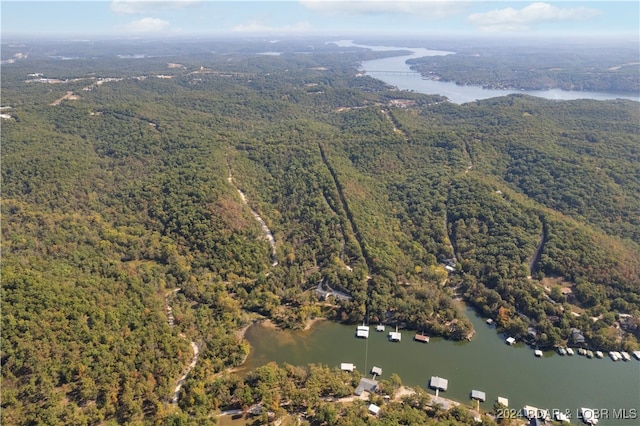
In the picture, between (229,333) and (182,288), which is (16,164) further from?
(229,333)

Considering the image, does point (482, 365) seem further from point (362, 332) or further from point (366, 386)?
point (366, 386)

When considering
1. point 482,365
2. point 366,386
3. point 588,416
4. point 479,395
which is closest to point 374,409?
point 366,386

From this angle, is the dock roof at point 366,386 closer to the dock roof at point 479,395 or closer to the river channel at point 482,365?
the river channel at point 482,365

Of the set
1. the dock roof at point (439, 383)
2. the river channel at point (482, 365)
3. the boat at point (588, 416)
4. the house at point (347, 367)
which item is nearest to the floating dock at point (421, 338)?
the river channel at point (482, 365)

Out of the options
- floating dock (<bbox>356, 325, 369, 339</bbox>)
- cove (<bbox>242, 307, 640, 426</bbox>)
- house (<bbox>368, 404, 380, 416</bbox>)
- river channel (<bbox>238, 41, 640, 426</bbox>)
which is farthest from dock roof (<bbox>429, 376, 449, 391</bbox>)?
floating dock (<bbox>356, 325, 369, 339</bbox>)

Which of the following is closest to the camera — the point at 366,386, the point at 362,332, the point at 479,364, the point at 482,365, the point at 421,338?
the point at 366,386

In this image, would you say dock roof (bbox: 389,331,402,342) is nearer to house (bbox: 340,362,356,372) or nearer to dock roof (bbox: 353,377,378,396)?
house (bbox: 340,362,356,372)
